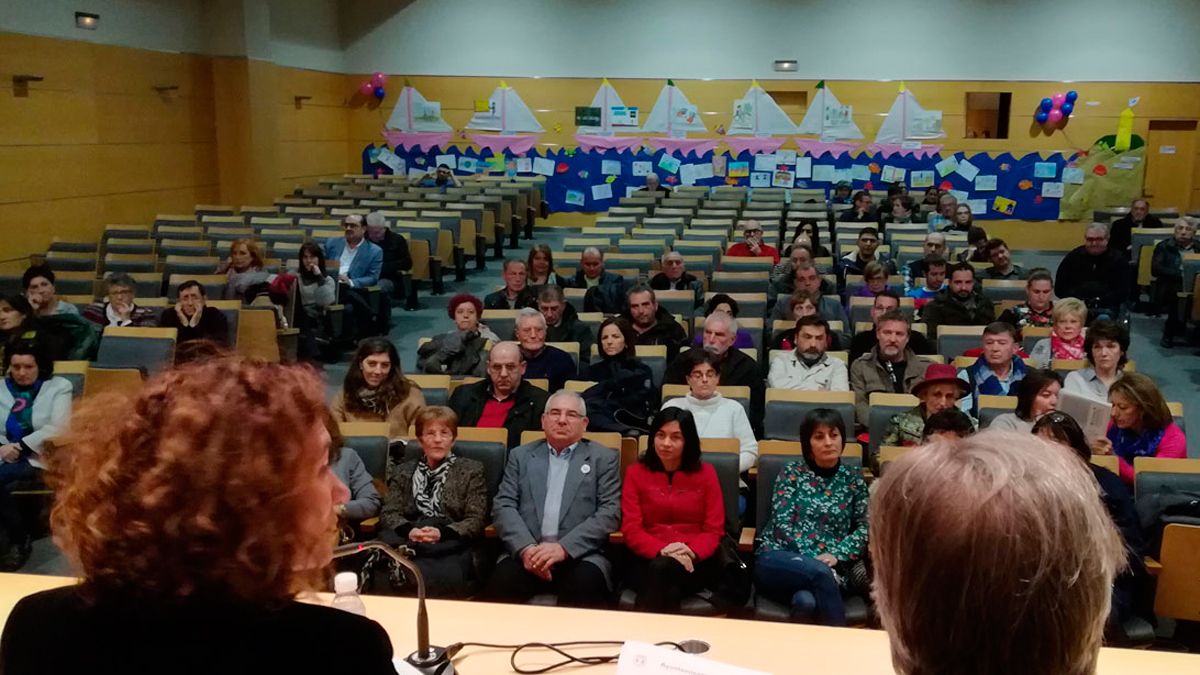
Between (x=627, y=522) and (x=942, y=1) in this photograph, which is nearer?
(x=627, y=522)

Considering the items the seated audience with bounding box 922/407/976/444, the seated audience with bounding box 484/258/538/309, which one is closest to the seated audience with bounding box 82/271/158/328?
the seated audience with bounding box 484/258/538/309

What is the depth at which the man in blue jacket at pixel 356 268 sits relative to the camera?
802 cm

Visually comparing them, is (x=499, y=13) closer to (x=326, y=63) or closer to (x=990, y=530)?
(x=326, y=63)

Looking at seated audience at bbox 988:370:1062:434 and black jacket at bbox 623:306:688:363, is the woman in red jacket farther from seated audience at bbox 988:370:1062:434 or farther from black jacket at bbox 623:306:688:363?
black jacket at bbox 623:306:688:363

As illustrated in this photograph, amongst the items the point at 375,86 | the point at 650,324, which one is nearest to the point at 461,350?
the point at 650,324

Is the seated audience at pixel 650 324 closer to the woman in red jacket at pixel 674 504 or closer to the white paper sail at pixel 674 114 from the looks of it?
the woman in red jacket at pixel 674 504

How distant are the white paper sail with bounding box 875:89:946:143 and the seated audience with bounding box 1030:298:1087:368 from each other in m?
9.70

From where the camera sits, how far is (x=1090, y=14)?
1407 cm

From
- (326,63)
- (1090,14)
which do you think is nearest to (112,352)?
(326,63)

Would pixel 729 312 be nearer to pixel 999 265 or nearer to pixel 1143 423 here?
pixel 1143 423

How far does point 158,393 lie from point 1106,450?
3.89m

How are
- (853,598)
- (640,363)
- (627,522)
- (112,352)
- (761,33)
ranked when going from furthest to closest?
(761,33)
(112,352)
(640,363)
(627,522)
(853,598)

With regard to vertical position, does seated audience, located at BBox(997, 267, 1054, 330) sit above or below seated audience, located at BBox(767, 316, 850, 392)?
above

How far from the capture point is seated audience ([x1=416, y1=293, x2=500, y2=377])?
561 cm
